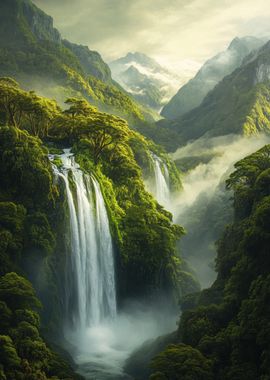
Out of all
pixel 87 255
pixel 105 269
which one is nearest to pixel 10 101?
pixel 87 255

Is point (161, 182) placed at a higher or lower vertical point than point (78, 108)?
higher

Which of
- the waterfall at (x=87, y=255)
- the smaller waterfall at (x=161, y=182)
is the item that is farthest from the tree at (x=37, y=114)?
the smaller waterfall at (x=161, y=182)

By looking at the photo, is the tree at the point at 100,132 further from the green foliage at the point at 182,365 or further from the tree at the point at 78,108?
the green foliage at the point at 182,365

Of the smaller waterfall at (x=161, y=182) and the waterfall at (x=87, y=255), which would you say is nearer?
the waterfall at (x=87, y=255)

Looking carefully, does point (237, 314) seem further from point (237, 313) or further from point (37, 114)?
point (37, 114)

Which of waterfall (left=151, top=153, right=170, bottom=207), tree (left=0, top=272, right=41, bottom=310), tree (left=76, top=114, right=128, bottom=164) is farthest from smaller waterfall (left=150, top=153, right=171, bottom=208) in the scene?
tree (left=0, top=272, right=41, bottom=310)

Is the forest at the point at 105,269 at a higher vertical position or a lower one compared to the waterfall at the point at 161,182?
lower

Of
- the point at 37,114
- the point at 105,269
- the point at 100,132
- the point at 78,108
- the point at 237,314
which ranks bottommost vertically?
the point at 237,314

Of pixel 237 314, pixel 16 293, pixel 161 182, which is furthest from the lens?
pixel 161 182
